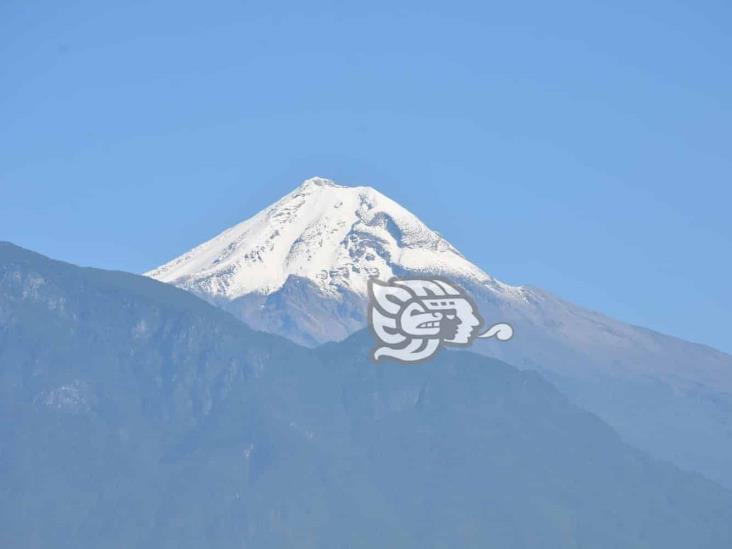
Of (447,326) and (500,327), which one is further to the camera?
(447,326)

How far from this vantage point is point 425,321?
170m

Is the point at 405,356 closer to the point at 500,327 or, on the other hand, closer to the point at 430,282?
the point at 430,282

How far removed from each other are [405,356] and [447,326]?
18.2 m

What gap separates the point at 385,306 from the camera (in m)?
181

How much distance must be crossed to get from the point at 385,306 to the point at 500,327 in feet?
66.1

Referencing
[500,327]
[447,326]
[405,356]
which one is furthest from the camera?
[405,356]

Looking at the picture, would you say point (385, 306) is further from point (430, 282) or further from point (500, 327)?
point (500, 327)

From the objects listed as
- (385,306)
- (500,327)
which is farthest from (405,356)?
(500,327)

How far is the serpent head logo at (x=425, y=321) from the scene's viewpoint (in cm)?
16988

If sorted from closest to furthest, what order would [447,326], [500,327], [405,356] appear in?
[500,327] → [447,326] → [405,356]

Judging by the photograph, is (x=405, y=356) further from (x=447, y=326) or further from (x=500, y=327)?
(x=500, y=327)

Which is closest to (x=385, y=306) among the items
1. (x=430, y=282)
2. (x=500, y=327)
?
(x=430, y=282)

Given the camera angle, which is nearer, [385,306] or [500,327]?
[500,327]

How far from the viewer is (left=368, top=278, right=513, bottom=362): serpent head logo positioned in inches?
6688
